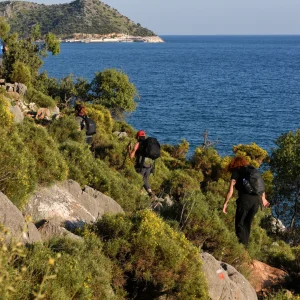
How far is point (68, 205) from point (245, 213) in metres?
3.73

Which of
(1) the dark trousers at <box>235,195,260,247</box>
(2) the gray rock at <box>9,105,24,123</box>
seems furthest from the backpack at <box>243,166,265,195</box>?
Result: (2) the gray rock at <box>9,105,24,123</box>

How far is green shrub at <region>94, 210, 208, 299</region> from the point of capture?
20.9ft

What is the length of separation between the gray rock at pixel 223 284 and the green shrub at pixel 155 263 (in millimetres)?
379

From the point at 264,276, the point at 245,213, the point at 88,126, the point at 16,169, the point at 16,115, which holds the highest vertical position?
the point at 16,115

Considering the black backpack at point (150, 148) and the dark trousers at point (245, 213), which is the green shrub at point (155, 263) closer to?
the dark trousers at point (245, 213)

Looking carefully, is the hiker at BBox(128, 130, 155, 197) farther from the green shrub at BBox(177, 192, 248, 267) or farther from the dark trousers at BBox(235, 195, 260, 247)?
the dark trousers at BBox(235, 195, 260, 247)

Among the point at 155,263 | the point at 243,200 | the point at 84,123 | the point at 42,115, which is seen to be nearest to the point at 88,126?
the point at 84,123

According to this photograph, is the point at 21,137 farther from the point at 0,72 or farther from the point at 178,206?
the point at 0,72

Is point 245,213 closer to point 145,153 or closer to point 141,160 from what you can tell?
point 145,153

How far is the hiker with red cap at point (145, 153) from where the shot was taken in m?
11.6

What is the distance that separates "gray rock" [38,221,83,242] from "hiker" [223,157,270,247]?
13.2ft

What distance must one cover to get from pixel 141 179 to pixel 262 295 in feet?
16.8

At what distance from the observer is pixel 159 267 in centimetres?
642

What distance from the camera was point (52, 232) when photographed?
21.4 feet
